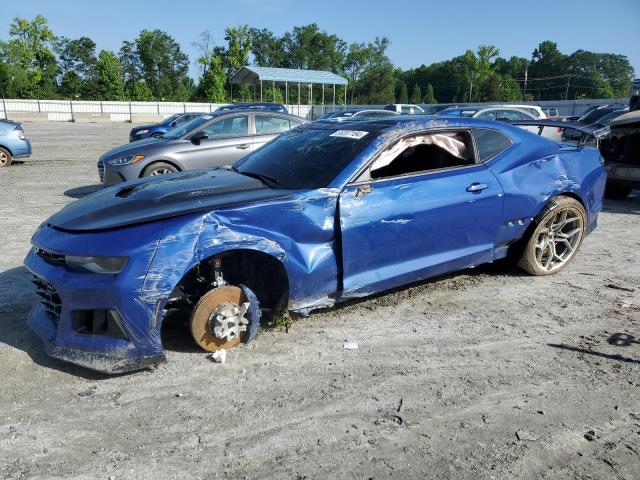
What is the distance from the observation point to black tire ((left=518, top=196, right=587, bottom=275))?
4.77 meters

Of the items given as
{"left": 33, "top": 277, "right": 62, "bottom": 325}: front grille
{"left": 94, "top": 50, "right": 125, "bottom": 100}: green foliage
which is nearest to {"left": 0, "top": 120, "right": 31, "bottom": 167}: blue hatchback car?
{"left": 33, "top": 277, "right": 62, "bottom": 325}: front grille

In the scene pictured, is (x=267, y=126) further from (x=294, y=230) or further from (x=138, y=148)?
(x=294, y=230)

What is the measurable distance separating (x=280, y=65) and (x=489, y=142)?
347 ft

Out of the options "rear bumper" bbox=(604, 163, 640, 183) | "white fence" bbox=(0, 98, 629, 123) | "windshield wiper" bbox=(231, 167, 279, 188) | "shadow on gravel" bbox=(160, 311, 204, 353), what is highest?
"white fence" bbox=(0, 98, 629, 123)

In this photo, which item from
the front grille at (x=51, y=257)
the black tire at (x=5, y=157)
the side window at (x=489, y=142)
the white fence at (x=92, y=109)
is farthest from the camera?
the white fence at (x=92, y=109)

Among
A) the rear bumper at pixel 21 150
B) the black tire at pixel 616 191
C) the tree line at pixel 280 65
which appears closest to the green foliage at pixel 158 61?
the tree line at pixel 280 65

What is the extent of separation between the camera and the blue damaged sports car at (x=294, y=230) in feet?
9.96

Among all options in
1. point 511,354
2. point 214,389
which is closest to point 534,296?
point 511,354

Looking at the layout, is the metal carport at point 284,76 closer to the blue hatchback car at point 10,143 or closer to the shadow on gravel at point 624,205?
the blue hatchback car at point 10,143

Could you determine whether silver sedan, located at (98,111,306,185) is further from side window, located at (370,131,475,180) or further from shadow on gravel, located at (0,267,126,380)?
side window, located at (370,131,475,180)

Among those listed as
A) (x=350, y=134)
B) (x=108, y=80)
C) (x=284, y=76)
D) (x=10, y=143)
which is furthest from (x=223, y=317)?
(x=108, y=80)

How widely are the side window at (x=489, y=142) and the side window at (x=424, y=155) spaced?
11 cm

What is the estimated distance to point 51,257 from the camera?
3223 mm

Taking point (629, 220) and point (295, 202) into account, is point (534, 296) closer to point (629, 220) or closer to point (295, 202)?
point (295, 202)
